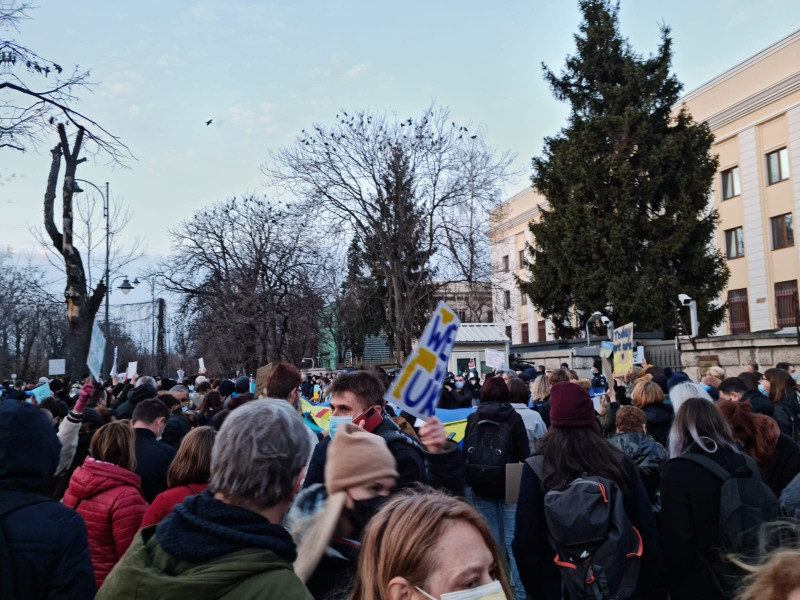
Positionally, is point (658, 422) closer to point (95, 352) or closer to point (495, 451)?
point (495, 451)

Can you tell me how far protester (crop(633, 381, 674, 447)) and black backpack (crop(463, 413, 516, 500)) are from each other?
1216mm

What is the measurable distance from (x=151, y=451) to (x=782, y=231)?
34810mm

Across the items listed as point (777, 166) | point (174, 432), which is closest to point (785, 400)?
point (174, 432)

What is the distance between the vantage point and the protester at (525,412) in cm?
686

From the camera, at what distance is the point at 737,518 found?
3.62 m

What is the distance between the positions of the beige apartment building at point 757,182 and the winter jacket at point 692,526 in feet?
93.0

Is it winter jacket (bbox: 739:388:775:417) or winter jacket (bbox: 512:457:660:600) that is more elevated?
winter jacket (bbox: 739:388:775:417)

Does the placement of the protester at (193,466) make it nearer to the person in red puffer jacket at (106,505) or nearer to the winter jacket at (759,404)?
the person in red puffer jacket at (106,505)

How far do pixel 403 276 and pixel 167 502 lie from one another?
27918 millimetres

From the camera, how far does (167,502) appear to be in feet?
12.3

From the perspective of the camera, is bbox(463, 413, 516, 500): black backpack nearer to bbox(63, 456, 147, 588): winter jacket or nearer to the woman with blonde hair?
bbox(63, 456, 147, 588): winter jacket

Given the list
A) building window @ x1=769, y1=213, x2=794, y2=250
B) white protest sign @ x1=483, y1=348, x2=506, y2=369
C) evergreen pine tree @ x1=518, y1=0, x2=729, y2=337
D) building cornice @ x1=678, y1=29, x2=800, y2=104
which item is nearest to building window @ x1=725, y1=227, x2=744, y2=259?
building window @ x1=769, y1=213, x2=794, y2=250

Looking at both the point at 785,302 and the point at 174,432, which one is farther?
the point at 785,302

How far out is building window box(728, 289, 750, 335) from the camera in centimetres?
3528
